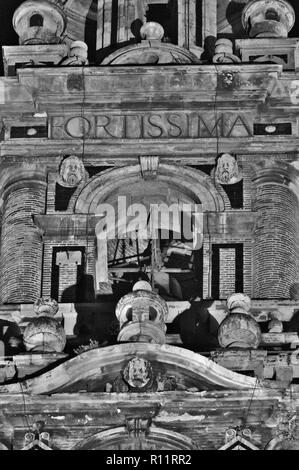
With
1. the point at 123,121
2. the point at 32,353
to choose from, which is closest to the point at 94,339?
the point at 32,353

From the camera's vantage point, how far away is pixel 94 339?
68.0 m

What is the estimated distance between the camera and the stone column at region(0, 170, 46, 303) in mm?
70188

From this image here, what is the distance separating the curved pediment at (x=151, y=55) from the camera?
7431 cm

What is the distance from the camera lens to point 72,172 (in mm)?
72250

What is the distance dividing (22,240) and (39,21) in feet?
21.4

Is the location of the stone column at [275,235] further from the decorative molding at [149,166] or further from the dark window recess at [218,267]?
the decorative molding at [149,166]

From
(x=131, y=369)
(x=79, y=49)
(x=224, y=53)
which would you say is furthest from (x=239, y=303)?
(x=79, y=49)

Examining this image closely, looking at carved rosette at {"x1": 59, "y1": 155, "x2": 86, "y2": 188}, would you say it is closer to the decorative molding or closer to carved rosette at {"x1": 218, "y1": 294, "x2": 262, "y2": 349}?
the decorative molding

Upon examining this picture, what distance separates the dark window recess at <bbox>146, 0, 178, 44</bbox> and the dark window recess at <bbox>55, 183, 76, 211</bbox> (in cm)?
521

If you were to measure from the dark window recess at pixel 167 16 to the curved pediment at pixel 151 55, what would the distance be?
4.39 feet

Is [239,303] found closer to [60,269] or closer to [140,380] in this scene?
[140,380]

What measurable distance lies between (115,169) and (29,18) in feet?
16.5

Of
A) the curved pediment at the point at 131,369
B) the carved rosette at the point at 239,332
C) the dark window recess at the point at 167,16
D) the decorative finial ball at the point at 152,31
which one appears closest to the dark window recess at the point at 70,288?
the carved rosette at the point at 239,332

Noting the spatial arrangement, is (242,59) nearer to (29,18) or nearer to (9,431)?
(29,18)
